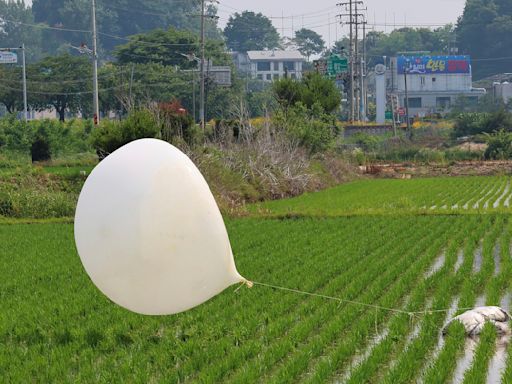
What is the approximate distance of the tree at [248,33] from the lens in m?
172

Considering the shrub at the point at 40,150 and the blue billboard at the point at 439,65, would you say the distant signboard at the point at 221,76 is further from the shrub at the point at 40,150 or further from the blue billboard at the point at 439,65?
the blue billboard at the point at 439,65

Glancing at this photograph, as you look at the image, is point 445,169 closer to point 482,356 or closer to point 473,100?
point 482,356

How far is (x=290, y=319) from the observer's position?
10734 mm

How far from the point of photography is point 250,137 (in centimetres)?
3444

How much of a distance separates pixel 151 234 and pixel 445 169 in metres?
43.4

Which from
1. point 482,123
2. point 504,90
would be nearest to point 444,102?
point 504,90

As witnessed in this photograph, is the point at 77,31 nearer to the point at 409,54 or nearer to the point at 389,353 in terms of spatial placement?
the point at 409,54

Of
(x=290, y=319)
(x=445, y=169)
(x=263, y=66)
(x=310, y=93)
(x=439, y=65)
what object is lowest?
(x=445, y=169)

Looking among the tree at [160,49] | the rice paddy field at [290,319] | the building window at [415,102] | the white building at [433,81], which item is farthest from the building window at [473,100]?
the rice paddy field at [290,319]

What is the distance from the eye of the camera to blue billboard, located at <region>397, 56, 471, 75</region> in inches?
4648

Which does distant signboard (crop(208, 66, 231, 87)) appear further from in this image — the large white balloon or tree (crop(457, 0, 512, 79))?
tree (crop(457, 0, 512, 79))

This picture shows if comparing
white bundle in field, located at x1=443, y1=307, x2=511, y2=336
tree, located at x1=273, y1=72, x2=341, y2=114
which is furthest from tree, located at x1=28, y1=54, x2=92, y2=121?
white bundle in field, located at x1=443, y1=307, x2=511, y2=336

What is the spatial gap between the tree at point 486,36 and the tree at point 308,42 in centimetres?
3854

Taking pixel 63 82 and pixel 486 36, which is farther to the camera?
pixel 486 36
